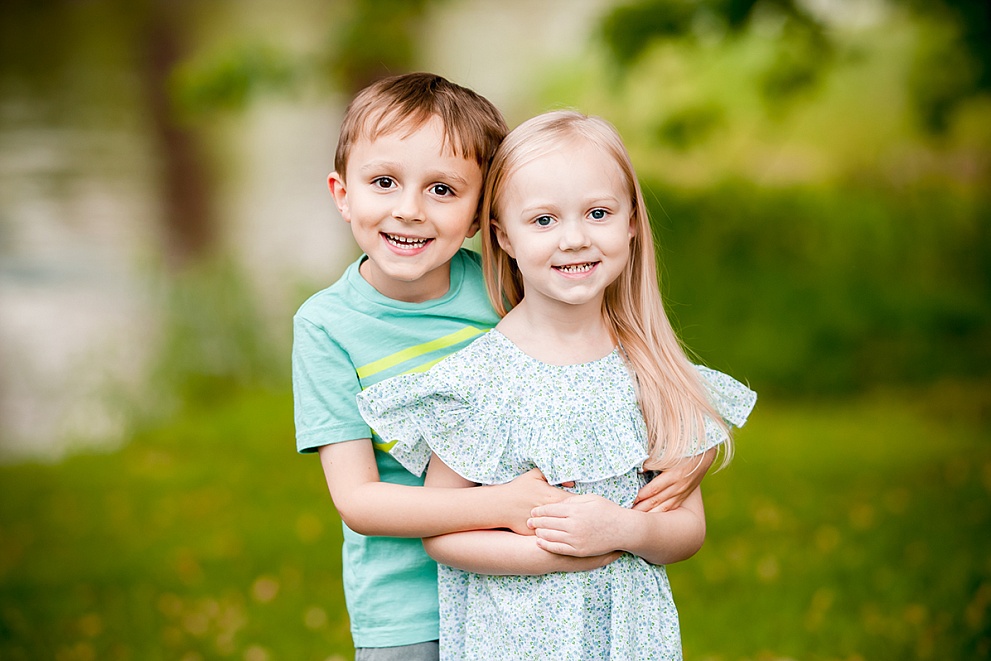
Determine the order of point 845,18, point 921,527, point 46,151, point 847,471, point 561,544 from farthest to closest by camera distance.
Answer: point 46,151 → point 845,18 → point 847,471 → point 921,527 → point 561,544

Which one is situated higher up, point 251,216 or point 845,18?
point 845,18

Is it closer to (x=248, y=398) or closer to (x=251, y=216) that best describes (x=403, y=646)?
(x=248, y=398)

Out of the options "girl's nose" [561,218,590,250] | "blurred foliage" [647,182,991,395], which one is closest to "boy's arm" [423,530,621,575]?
"girl's nose" [561,218,590,250]

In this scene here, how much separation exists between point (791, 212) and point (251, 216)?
4295 mm

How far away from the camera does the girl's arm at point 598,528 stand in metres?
1.91

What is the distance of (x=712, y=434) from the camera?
2.09 meters

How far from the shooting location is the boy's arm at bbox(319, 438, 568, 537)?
195cm

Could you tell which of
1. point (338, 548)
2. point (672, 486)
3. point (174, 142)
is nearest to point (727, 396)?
point (672, 486)

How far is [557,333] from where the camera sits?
2.09 meters

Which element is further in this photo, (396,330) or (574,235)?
(396,330)

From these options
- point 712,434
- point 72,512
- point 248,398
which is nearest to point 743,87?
point 248,398

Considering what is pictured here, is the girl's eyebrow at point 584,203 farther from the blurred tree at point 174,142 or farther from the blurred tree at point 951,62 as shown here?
the blurred tree at point 174,142

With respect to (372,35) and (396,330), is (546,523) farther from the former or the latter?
(372,35)

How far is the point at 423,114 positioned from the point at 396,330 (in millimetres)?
411
